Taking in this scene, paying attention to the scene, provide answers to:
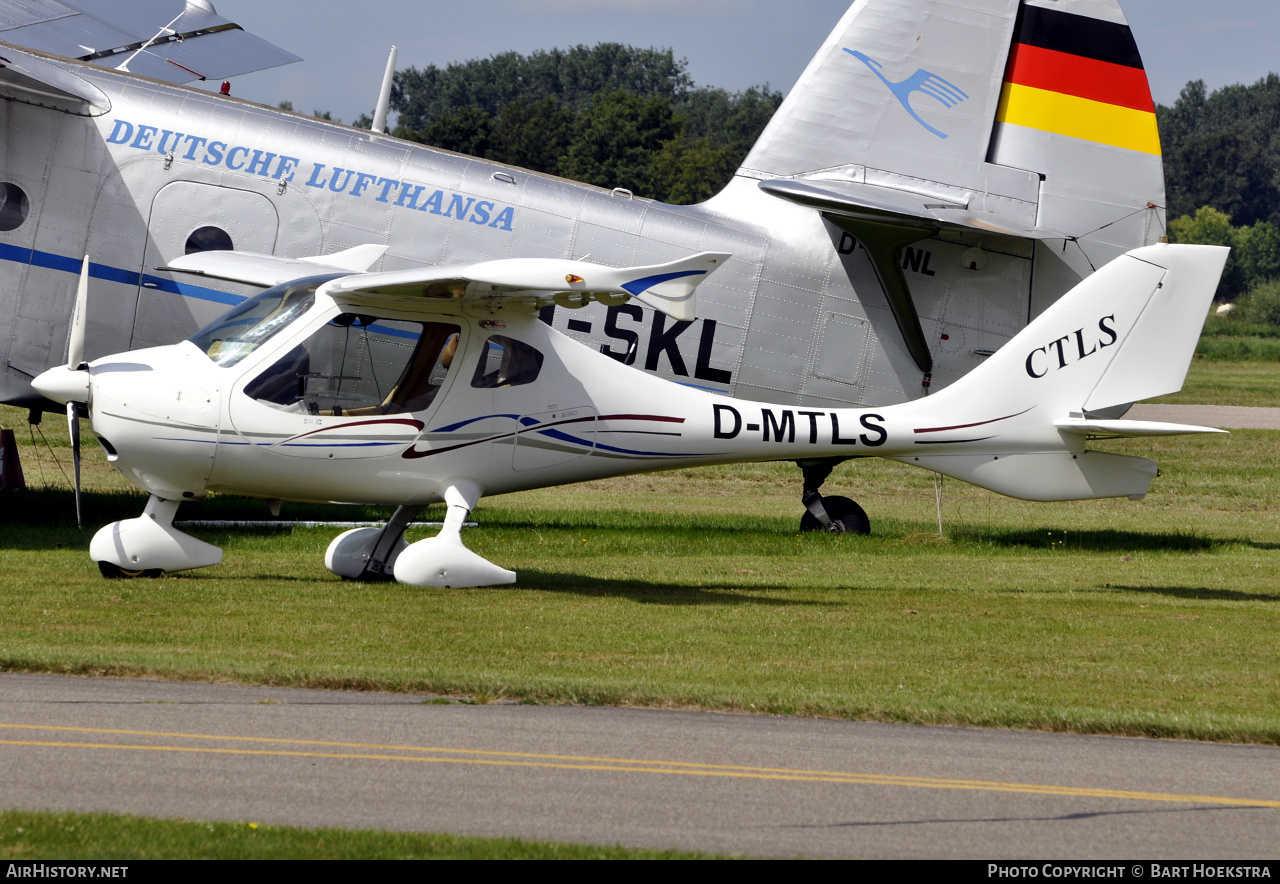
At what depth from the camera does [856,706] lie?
7.93 metres

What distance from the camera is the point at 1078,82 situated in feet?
54.9

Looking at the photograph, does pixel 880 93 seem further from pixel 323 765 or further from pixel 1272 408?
pixel 1272 408

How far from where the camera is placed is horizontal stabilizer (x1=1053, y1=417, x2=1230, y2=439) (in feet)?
39.1

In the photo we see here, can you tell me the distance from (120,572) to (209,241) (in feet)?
16.4

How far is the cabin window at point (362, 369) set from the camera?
11.1m

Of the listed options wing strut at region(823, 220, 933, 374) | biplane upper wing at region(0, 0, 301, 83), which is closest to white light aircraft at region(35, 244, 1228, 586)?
wing strut at region(823, 220, 933, 374)

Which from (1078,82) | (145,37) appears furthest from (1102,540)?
(145,37)

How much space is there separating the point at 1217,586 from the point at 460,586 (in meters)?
7.47

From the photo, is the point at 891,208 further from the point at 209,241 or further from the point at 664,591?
the point at 209,241

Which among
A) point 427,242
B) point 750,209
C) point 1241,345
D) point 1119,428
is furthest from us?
point 1241,345

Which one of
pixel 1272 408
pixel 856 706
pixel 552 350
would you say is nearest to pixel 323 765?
pixel 856 706

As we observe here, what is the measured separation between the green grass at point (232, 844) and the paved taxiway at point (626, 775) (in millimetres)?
159

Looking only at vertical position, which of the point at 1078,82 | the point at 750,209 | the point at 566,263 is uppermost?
the point at 1078,82

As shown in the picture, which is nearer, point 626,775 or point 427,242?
point 626,775
